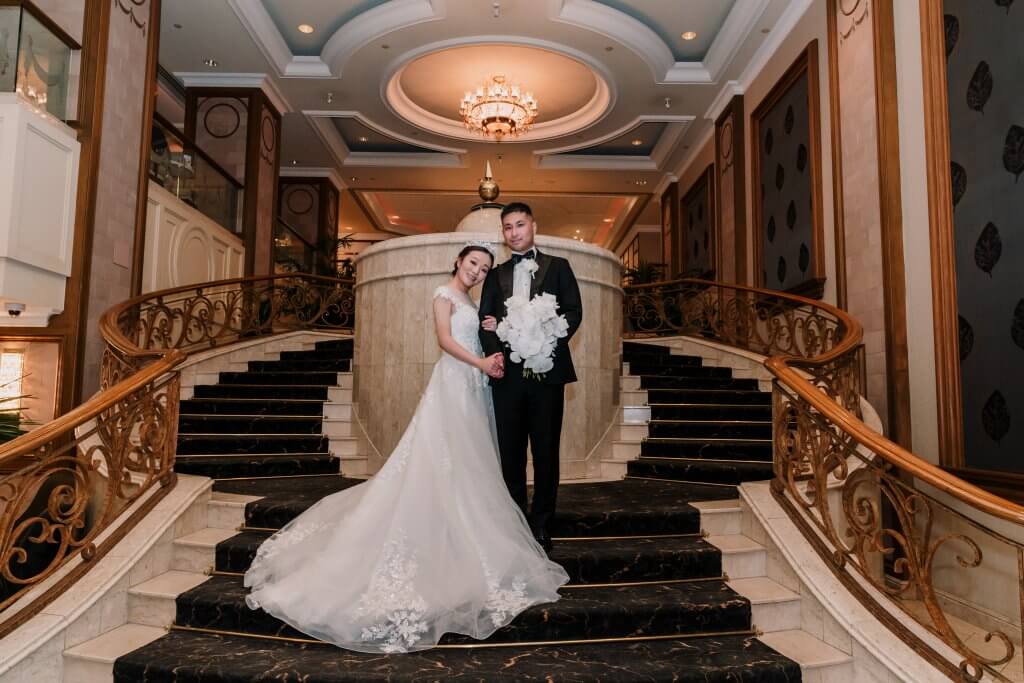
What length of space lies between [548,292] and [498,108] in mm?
6699

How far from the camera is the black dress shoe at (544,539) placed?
135 inches

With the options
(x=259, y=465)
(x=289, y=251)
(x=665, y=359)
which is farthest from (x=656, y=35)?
(x=259, y=465)

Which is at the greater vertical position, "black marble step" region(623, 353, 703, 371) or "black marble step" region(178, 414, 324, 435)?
"black marble step" region(623, 353, 703, 371)

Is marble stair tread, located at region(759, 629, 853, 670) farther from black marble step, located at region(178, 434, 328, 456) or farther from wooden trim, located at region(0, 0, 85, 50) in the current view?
wooden trim, located at region(0, 0, 85, 50)

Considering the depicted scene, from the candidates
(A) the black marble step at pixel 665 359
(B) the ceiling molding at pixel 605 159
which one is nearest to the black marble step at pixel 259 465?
(A) the black marble step at pixel 665 359

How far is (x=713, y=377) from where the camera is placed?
284 inches

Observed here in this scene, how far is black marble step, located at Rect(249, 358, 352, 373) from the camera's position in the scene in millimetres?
7250

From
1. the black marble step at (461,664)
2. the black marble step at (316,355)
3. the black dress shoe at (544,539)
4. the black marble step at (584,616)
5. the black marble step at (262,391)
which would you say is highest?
the black marble step at (316,355)

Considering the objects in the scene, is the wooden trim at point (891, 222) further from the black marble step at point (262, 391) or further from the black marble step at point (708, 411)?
the black marble step at point (262, 391)

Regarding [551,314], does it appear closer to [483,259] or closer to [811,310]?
[483,259]

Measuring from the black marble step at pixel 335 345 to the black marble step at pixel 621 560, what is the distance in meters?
4.51

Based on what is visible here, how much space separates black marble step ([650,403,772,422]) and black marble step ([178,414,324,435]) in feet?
9.82

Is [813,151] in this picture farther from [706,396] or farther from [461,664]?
[461,664]

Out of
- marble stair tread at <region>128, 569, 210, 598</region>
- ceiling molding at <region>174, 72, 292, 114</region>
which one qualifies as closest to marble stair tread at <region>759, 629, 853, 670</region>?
A: marble stair tread at <region>128, 569, 210, 598</region>
